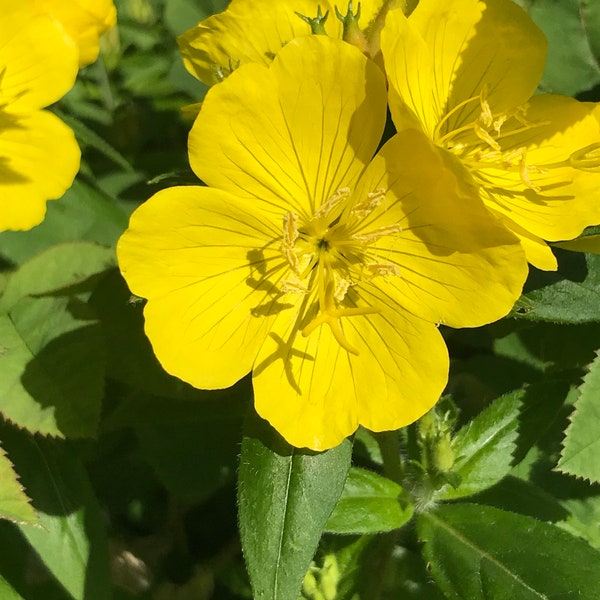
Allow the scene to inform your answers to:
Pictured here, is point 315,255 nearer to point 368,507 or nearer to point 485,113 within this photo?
point 485,113

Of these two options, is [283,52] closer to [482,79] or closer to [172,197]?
[172,197]

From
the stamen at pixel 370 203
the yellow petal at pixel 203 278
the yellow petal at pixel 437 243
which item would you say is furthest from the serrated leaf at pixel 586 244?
the yellow petal at pixel 203 278

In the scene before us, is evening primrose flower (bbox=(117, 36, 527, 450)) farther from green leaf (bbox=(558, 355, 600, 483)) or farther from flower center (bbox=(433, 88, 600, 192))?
green leaf (bbox=(558, 355, 600, 483))

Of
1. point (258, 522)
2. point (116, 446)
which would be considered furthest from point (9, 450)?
point (258, 522)

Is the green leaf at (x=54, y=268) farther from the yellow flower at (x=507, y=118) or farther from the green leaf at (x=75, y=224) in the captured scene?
the yellow flower at (x=507, y=118)

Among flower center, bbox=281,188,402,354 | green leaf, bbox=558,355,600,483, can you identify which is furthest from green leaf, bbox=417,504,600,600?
flower center, bbox=281,188,402,354

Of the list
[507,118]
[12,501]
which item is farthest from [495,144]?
[12,501]
